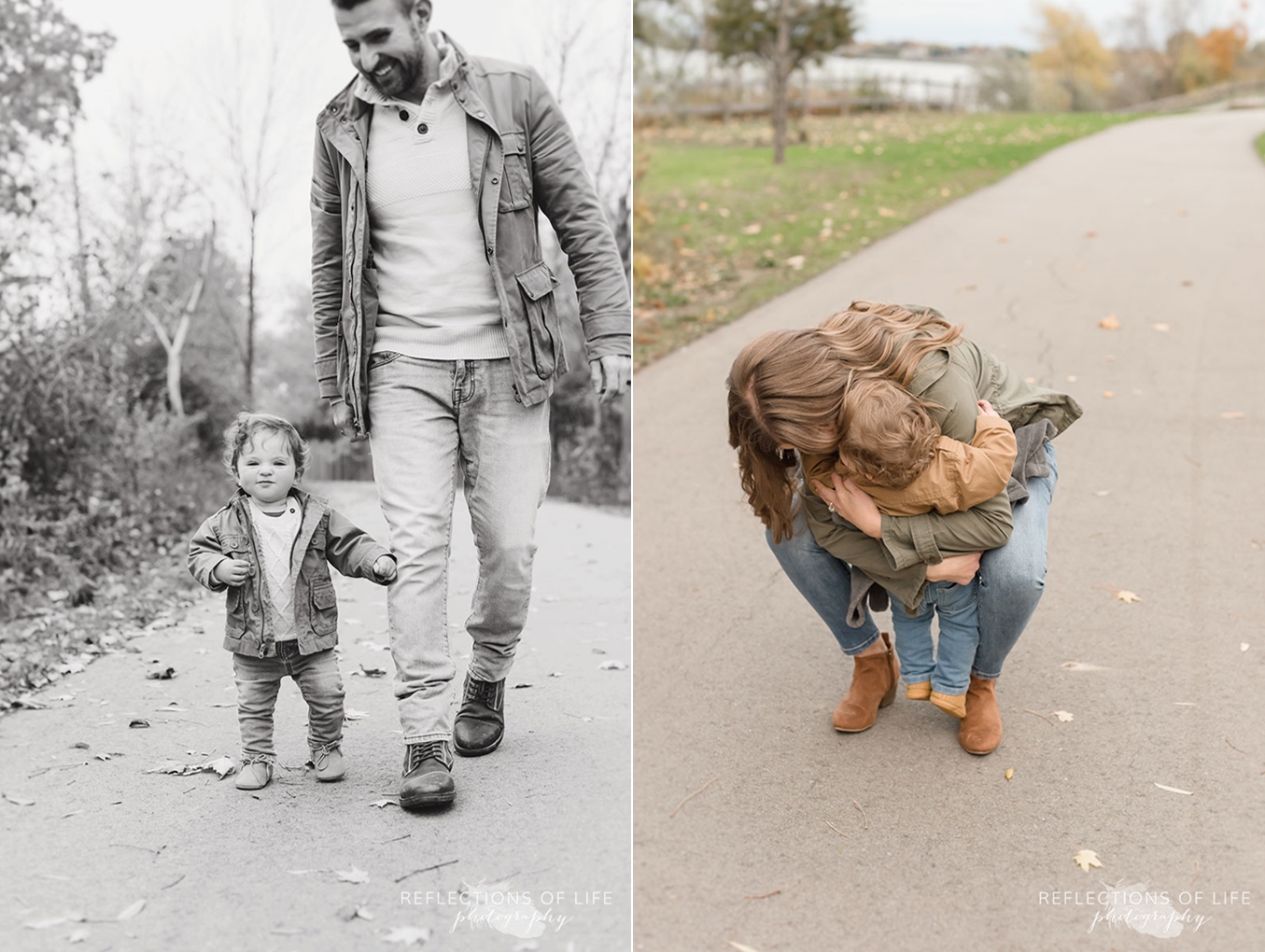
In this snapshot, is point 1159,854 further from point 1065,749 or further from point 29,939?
point 29,939

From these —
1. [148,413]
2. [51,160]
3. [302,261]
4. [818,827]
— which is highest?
[51,160]

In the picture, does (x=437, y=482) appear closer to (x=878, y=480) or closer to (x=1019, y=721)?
(x=878, y=480)

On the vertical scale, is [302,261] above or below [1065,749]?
above

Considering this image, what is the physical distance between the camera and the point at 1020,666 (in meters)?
3.49

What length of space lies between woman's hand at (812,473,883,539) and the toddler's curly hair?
1.18 meters

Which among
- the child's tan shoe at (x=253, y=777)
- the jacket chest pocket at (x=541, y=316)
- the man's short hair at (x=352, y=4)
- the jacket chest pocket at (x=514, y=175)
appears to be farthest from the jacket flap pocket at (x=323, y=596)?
the man's short hair at (x=352, y=4)

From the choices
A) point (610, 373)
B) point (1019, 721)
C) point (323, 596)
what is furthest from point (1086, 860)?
point (323, 596)

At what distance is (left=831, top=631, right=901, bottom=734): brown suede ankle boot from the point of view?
3.20 metres

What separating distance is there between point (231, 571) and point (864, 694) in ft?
5.29

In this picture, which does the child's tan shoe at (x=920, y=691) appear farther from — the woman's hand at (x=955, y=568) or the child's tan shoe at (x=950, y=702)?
the woman's hand at (x=955, y=568)

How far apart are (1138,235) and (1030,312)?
6.94ft

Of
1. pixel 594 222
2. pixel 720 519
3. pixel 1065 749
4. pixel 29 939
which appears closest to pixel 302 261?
pixel 594 222

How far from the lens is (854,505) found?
2.82 metres

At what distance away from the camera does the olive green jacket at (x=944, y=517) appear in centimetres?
276
